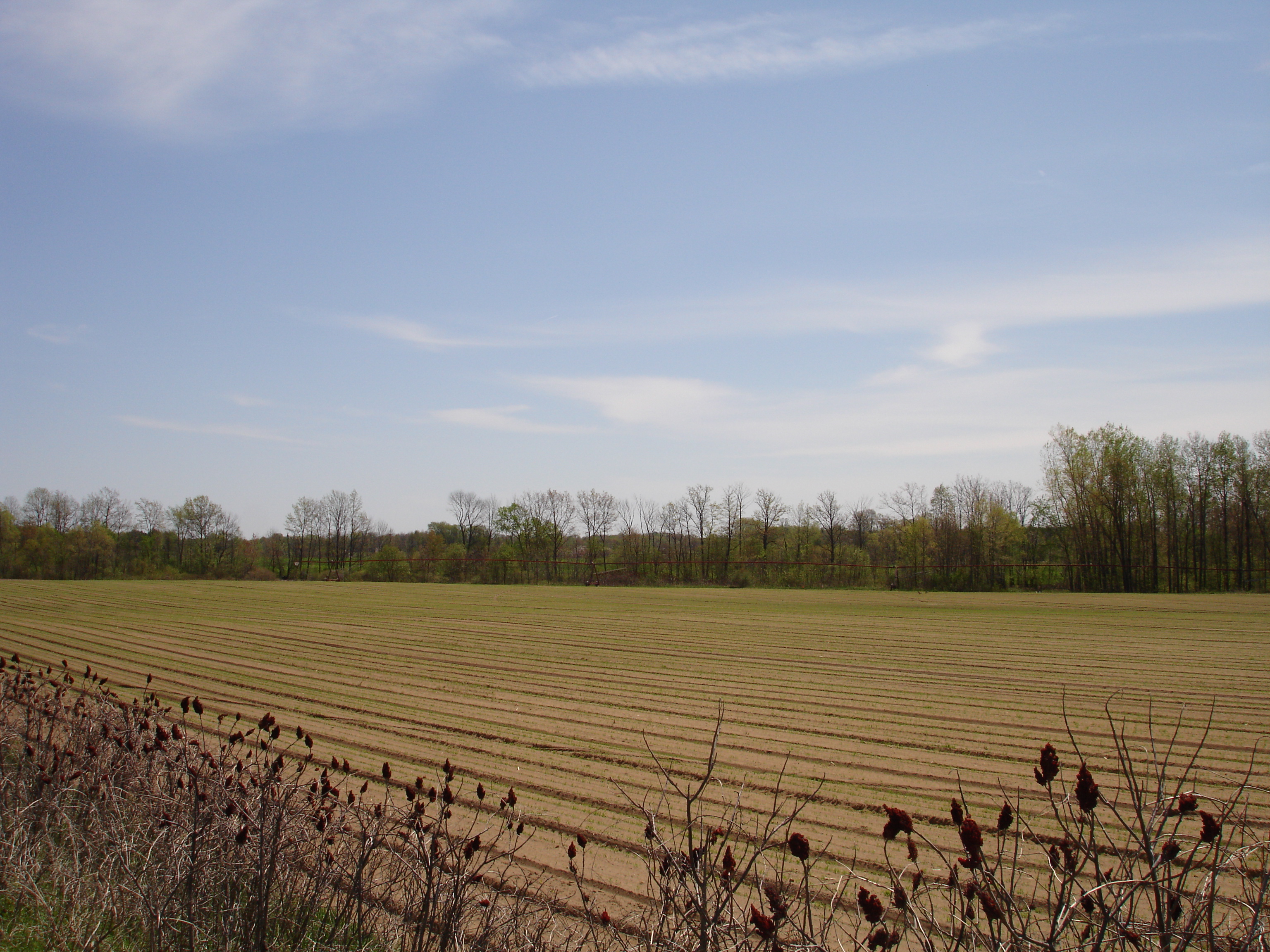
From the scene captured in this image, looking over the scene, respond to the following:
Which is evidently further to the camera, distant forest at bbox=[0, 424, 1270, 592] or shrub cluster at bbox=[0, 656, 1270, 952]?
distant forest at bbox=[0, 424, 1270, 592]

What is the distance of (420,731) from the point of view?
29.6ft

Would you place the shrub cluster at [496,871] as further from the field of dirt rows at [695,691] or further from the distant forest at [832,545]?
the distant forest at [832,545]

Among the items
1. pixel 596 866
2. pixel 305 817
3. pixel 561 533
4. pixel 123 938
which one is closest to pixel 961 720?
pixel 596 866

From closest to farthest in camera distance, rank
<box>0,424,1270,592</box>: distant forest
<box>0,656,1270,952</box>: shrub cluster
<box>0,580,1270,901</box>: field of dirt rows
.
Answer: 1. <box>0,656,1270,952</box>: shrub cluster
2. <box>0,580,1270,901</box>: field of dirt rows
3. <box>0,424,1270,592</box>: distant forest

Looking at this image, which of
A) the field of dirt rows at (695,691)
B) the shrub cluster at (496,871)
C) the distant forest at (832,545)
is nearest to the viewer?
the shrub cluster at (496,871)

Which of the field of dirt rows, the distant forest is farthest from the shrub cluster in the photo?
the distant forest

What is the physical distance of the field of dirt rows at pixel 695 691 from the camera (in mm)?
7012

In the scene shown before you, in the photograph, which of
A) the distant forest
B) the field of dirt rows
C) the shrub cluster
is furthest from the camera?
the distant forest

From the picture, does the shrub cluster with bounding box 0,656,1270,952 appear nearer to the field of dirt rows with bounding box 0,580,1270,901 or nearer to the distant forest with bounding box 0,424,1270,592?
the field of dirt rows with bounding box 0,580,1270,901

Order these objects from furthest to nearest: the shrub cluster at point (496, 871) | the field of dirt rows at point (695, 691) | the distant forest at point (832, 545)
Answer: the distant forest at point (832, 545), the field of dirt rows at point (695, 691), the shrub cluster at point (496, 871)

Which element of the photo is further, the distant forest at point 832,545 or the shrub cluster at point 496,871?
the distant forest at point 832,545

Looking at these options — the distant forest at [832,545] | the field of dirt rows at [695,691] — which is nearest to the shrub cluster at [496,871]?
the field of dirt rows at [695,691]

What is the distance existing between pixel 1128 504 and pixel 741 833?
52380 mm

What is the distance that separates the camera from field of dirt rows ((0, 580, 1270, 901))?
23.0 ft
